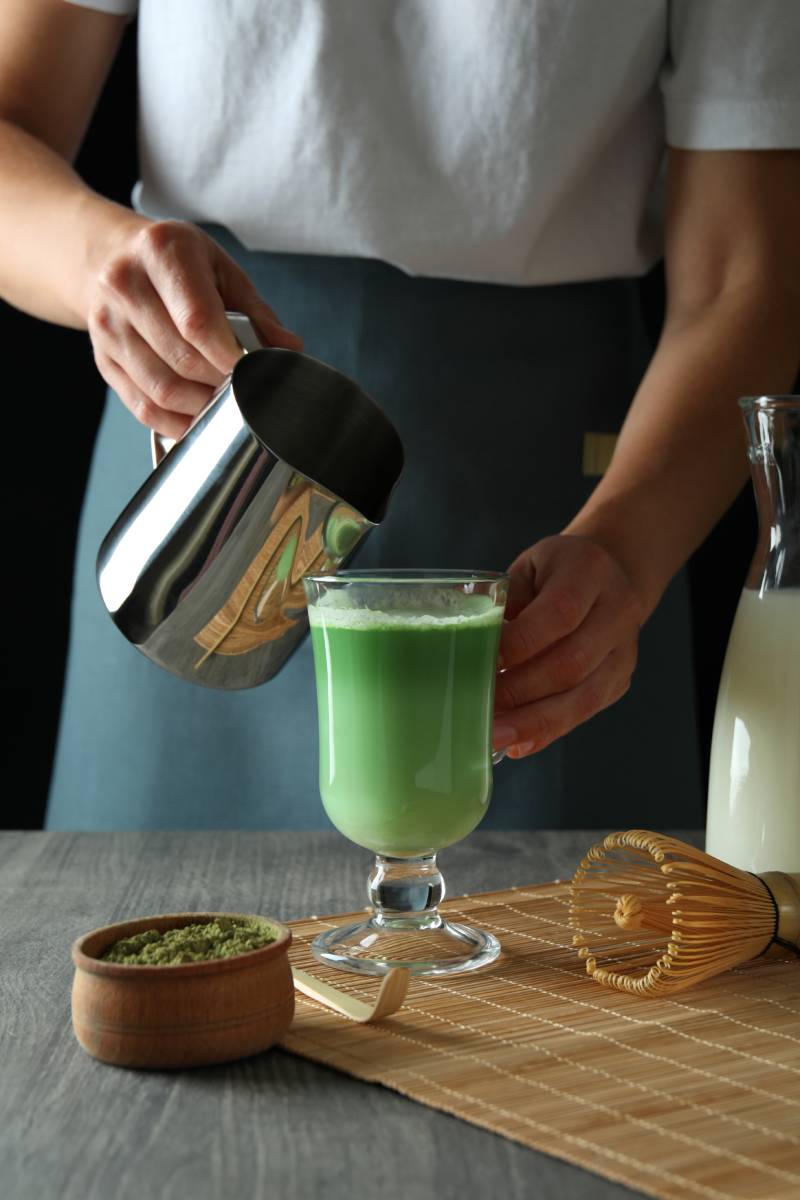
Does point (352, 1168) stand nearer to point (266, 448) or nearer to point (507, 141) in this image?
point (266, 448)

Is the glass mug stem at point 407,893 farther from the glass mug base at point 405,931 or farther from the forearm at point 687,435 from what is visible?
the forearm at point 687,435

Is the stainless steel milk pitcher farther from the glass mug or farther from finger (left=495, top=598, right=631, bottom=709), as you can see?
finger (left=495, top=598, right=631, bottom=709)

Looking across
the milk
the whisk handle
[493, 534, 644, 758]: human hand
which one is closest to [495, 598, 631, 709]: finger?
[493, 534, 644, 758]: human hand

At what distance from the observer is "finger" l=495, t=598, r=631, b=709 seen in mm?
1008

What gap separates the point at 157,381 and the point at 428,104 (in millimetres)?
502

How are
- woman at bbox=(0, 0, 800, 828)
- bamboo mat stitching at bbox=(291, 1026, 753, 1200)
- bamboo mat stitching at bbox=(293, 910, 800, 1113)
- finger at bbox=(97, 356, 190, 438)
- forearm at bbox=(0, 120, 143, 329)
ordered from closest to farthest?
bamboo mat stitching at bbox=(291, 1026, 753, 1200)
bamboo mat stitching at bbox=(293, 910, 800, 1113)
finger at bbox=(97, 356, 190, 438)
forearm at bbox=(0, 120, 143, 329)
woman at bbox=(0, 0, 800, 828)

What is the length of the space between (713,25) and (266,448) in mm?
749

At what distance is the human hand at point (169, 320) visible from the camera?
0.96 metres

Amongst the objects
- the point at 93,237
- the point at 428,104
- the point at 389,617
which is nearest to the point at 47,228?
the point at 93,237

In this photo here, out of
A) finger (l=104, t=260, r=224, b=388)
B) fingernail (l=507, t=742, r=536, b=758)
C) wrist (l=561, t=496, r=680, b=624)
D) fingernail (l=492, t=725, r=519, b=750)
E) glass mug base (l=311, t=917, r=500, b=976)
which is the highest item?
finger (l=104, t=260, r=224, b=388)

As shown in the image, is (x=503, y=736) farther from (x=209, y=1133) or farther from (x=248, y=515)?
(x=209, y=1133)

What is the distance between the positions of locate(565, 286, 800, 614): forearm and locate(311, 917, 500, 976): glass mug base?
0.38m

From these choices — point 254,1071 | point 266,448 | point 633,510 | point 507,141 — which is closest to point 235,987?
point 254,1071

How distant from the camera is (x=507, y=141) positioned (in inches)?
52.9
